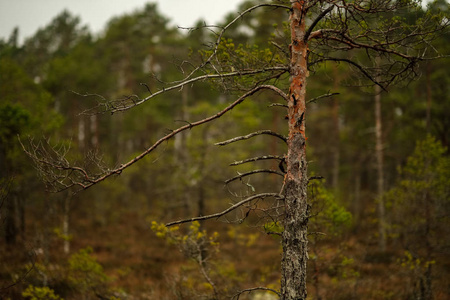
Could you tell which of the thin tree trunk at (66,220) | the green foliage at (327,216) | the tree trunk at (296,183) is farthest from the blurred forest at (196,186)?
the tree trunk at (296,183)

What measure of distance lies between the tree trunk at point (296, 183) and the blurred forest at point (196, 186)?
49 cm

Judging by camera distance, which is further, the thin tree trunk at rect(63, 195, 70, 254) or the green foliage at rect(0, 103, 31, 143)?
the thin tree trunk at rect(63, 195, 70, 254)

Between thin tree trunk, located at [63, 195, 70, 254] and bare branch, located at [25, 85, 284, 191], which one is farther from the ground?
bare branch, located at [25, 85, 284, 191]

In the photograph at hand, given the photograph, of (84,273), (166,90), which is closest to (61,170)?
(166,90)

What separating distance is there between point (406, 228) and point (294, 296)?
6362mm

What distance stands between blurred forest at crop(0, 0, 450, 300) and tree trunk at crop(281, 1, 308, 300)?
0.49 m

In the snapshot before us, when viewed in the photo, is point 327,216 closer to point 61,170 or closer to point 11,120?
point 61,170

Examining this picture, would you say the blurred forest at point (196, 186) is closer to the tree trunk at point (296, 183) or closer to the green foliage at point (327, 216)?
the green foliage at point (327, 216)

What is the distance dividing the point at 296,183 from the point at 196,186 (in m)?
10.7

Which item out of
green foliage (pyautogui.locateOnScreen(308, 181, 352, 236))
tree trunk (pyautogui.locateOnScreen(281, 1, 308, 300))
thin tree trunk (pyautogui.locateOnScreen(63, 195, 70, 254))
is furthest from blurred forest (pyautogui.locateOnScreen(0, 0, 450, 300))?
tree trunk (pyautogui.locateOnScreen(281, 1, 308, 300))

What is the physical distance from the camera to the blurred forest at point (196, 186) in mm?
7430

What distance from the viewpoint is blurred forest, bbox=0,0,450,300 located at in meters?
7.43

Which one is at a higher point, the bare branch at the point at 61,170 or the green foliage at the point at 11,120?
the green foliage at the point at 11,120

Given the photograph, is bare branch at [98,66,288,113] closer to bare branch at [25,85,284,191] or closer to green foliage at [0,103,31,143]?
bare branch at [25,85,284,191]
